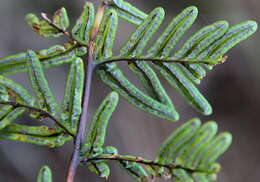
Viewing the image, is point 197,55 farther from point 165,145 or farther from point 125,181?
point 125,181

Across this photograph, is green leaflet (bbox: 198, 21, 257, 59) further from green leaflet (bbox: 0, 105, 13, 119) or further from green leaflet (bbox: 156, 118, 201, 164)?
green leaflet (bbox: 0, 105, 13, 119)

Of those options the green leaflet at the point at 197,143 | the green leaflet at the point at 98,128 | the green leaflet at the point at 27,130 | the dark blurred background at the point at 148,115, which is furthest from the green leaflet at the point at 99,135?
the dark blurred background at the point at 148,115

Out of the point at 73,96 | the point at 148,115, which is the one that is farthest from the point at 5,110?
the point at 148,115

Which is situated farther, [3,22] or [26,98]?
[3,22]

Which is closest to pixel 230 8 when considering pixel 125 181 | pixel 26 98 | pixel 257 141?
pixel 257 141

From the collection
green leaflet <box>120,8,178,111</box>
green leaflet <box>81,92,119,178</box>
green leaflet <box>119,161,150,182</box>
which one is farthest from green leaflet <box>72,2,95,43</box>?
green leaflet <box>119,161,150,182</box>

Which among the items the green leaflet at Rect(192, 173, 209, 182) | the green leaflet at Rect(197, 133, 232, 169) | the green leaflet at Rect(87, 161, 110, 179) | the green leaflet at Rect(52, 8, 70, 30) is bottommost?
the green leaflet at Rect(192, 173, 209, 182)
